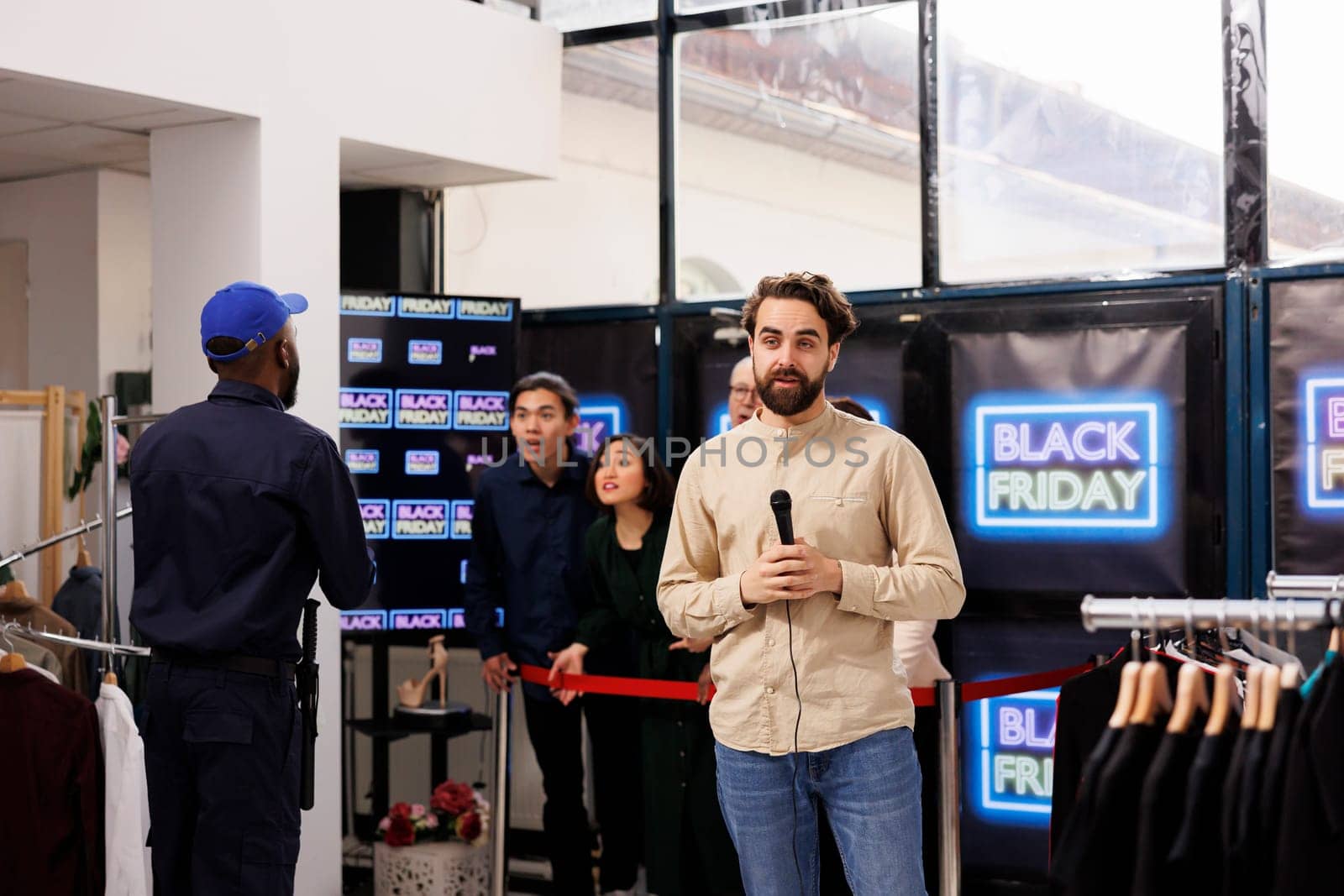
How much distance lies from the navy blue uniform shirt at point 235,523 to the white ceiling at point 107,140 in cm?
148

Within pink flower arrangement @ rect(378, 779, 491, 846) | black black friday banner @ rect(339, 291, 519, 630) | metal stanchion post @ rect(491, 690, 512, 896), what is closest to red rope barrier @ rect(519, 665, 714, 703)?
metal stanchion post @ rect(491, 690, 512, 896)

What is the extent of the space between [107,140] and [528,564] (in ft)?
6.69

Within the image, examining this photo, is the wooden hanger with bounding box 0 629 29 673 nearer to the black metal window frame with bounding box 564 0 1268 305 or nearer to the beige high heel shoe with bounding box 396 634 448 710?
the beige high heel shoe with bounding box 396 634 448 710

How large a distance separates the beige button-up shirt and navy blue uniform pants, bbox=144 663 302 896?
2.90ft

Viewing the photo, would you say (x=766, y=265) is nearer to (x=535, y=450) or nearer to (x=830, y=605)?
(x=535, y=450)

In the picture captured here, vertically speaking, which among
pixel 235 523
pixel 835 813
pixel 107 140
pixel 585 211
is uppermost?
pixel 107 140

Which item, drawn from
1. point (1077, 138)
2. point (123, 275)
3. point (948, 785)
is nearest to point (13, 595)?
point (123, 275)

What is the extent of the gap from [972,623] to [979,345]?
0.96 m

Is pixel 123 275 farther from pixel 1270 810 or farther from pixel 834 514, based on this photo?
pixel 1270 810

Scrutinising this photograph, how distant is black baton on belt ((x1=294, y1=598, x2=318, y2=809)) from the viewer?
324cm

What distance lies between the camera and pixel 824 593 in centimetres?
294

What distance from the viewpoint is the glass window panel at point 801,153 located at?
5.38 metres

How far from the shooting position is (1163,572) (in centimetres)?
493

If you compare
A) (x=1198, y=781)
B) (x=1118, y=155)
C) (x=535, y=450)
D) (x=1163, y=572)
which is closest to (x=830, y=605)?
(x=1198, y=781)
